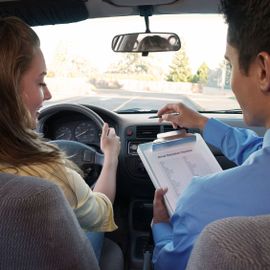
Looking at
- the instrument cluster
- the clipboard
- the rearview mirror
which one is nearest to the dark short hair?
the clipboard

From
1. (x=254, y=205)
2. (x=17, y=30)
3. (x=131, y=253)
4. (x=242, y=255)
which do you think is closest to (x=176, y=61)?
(x=131, y=253)

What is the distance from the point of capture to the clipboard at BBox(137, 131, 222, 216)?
1.72 metres

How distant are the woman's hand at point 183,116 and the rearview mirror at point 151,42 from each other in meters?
0.71

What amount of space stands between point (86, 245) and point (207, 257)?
0.48m

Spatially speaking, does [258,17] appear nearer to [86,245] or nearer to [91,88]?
[86,245]

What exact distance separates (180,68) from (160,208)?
191cm

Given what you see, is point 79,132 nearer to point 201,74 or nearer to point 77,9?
point 77,9

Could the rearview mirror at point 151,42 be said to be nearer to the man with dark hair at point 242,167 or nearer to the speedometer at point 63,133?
the speedometer at point 63,133

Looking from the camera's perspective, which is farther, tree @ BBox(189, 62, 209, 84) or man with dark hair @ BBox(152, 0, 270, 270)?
tree @ BBox(189, 62, 209, 84)

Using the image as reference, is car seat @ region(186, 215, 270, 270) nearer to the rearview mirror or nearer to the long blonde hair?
the long blonde hair

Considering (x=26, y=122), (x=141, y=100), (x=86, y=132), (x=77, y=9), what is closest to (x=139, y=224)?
(x=86, y=132)

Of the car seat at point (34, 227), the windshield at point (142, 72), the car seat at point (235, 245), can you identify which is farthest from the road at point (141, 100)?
the car seat at point (235, 245)

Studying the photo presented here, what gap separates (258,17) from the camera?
3.62ft

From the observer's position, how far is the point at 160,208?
1.65 metres
